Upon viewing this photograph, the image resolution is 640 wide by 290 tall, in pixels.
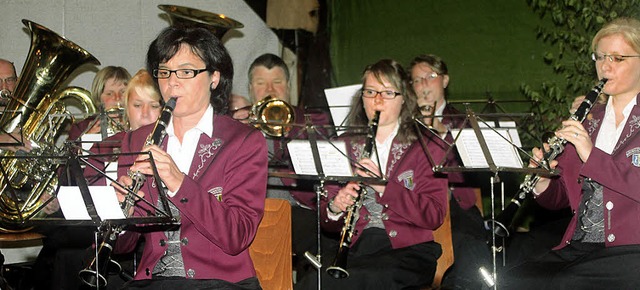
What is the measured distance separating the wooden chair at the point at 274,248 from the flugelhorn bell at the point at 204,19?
7.99 ft

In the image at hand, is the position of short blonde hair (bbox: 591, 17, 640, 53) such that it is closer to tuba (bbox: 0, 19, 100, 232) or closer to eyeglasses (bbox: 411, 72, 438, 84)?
eyeglasses (bbox: 411, 72, 438, 84)

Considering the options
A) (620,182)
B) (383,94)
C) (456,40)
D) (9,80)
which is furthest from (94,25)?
(620,182)

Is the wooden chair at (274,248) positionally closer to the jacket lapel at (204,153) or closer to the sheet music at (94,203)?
the jacket lapel at (204,153)

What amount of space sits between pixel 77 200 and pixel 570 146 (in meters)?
2.12

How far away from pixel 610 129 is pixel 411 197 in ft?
3.16

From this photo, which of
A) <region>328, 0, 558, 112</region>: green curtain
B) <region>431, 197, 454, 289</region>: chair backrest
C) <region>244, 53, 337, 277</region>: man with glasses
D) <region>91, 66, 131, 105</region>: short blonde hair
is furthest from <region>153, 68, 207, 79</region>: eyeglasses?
<region>328, 0, 558, 112</region>: green curtain

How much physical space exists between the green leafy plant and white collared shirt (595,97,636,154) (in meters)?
1.45

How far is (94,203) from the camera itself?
2.85m

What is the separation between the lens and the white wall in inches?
256

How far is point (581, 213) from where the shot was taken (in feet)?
A: 11.8

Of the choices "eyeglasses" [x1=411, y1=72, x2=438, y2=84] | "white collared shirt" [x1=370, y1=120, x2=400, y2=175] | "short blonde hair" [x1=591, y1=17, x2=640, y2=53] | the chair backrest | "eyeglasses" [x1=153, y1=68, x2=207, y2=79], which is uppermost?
"short blonde hair" [x1=591, y1=17, x2=640, y2=53]

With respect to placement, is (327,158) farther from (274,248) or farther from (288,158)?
(288,158)

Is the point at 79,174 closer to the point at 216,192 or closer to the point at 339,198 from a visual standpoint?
the point at 216,192

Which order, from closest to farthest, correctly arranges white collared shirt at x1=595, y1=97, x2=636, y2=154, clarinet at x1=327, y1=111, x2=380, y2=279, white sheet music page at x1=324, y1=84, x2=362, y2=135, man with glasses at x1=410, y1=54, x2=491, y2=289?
white collared shirt at x1=595, y1=97, x2=636, y2=154
clarinet at x1=327, y1=111, x2=380, y2=279
man with glasses at x1=410, y1=54, x2=491, y2=289
white sheet music page at x1=324, y1=84, x2=362, y2=135
